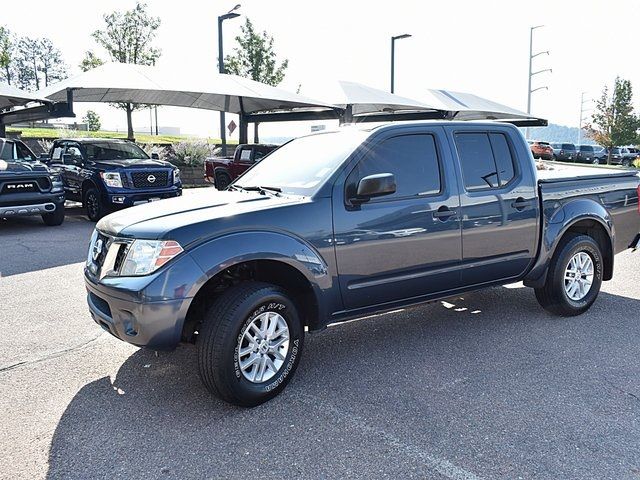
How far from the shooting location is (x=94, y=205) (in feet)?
39.4

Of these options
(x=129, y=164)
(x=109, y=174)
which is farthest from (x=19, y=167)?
(x=129, y=164)

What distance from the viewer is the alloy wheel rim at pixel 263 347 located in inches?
142

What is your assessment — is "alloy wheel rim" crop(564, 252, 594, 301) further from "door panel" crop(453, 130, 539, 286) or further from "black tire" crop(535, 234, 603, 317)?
"door panel" crop(453, 130, 539, 286)

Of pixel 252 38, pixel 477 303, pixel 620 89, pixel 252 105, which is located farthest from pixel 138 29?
pixel 620 89

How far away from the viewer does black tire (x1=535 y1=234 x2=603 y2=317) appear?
5309mm

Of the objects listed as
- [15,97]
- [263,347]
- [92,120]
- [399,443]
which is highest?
[92,120]

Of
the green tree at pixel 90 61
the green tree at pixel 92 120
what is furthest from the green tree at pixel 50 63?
the green tree at pixel 90 61

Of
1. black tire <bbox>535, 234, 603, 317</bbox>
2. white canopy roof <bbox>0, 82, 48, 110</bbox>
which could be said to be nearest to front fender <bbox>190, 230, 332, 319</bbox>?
black tire <bbox>535, 234, 603, 317</bbox>

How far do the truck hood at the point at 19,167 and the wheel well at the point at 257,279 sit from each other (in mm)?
8324

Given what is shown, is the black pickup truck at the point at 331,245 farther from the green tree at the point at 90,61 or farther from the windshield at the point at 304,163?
the green tree at the point at 90,61

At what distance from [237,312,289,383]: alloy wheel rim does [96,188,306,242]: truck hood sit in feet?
2.17

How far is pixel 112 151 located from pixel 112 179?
1.50 metres

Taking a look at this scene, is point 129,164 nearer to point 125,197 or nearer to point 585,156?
point 125,197

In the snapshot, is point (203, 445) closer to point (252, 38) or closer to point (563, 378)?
point (563, 378)
